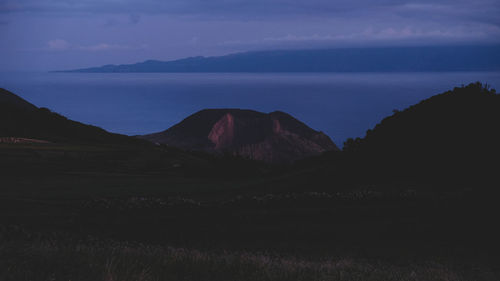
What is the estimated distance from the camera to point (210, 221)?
16.5 meters

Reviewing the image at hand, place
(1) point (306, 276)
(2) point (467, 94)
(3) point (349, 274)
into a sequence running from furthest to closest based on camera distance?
(2) point (467, 94), (3) point (349, 274), (1) point (306, 276)

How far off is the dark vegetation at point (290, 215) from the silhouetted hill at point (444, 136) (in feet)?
0.28

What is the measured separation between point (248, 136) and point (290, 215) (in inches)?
3434

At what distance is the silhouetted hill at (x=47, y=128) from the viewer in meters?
49.7

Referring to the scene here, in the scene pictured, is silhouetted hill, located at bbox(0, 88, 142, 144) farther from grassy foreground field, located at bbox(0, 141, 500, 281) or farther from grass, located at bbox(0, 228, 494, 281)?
grass, located at bbox(0, 228, 494, 281)

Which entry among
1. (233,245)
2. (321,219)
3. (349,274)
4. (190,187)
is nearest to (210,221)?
(233,245)

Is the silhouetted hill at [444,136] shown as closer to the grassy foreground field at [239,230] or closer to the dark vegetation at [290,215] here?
the dark vegetation at [290,215]

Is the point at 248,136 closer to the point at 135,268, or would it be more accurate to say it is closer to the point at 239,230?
the point at 239,230

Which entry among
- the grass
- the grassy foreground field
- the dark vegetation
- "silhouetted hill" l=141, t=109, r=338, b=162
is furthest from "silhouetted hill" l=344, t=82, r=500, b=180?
"silhouetted hill" l=141, t=109, r=338, b=162

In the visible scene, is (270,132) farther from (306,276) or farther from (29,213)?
(306,276)

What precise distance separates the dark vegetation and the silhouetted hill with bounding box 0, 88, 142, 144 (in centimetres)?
2041

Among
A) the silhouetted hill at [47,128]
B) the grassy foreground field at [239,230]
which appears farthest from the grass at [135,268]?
the silhouetted hill at [47,128]

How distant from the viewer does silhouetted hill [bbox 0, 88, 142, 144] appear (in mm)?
49719

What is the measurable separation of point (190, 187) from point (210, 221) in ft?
18.6
